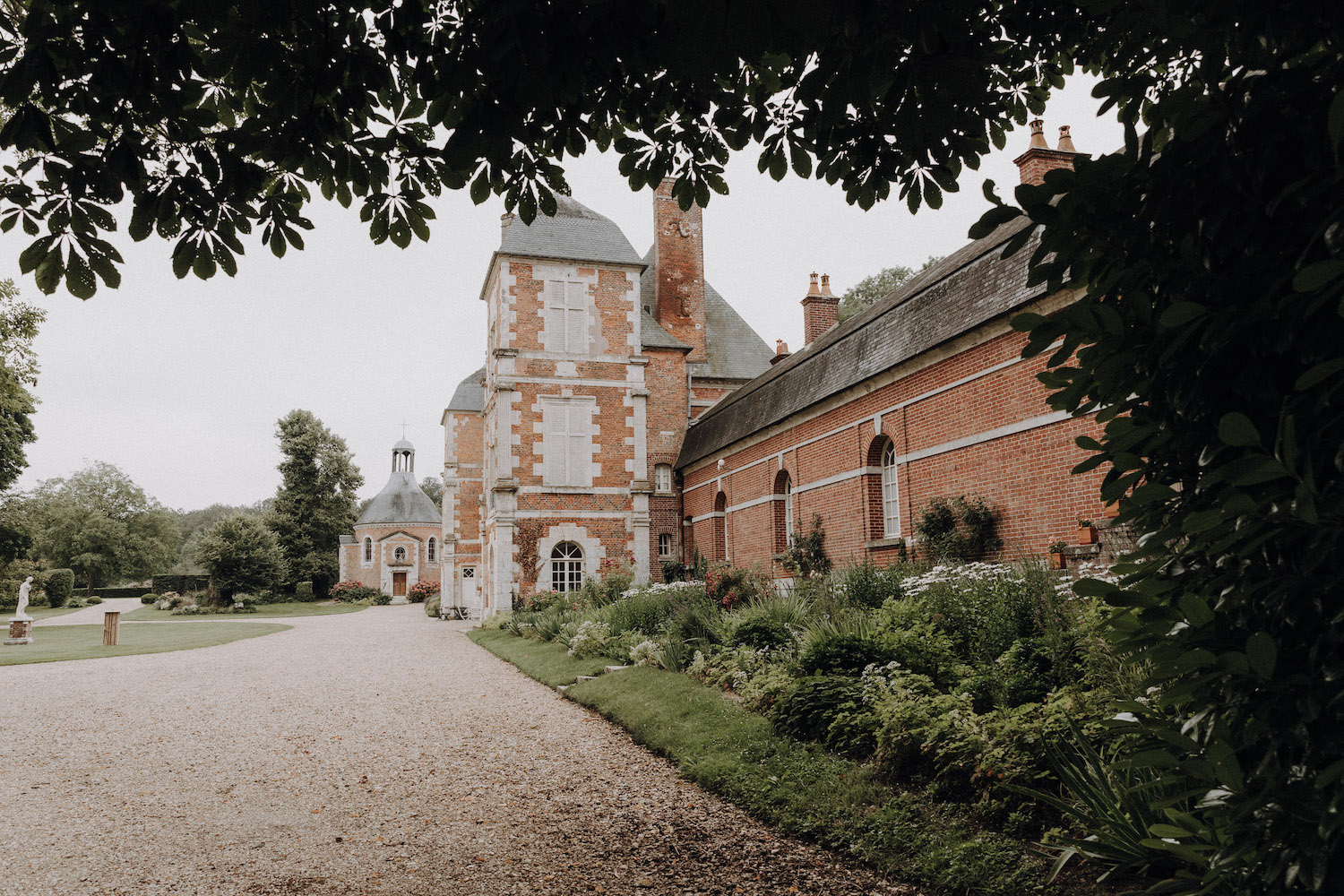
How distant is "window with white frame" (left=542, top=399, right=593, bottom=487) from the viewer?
74.6 ft

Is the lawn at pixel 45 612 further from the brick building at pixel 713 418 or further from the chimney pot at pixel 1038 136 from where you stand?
the chimney pot at pixel 1038 136

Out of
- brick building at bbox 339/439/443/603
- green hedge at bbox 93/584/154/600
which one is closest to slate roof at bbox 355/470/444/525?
brick building at bbox 339/439/443/603

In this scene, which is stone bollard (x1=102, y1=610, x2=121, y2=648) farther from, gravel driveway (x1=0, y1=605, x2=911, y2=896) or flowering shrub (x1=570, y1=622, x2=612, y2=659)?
flowering shrub (x1=570, y1=622, x2=612, y2=659)

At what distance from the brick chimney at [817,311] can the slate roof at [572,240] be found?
5.20 m

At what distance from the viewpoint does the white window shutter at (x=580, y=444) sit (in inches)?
902

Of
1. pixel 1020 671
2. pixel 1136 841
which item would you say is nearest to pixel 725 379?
pixel 1020 671

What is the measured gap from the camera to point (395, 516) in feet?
177

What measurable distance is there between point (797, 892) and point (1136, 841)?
4.75 feet

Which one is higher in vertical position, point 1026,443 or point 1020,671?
point 1026,443

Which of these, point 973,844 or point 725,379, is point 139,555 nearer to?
point 725,379

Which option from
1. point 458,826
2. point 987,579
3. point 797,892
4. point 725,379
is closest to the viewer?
point 797,892

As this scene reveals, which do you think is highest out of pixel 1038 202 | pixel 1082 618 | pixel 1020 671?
pixel 1038 202

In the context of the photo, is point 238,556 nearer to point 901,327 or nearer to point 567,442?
point 567,442

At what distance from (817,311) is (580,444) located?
777 centimetres
